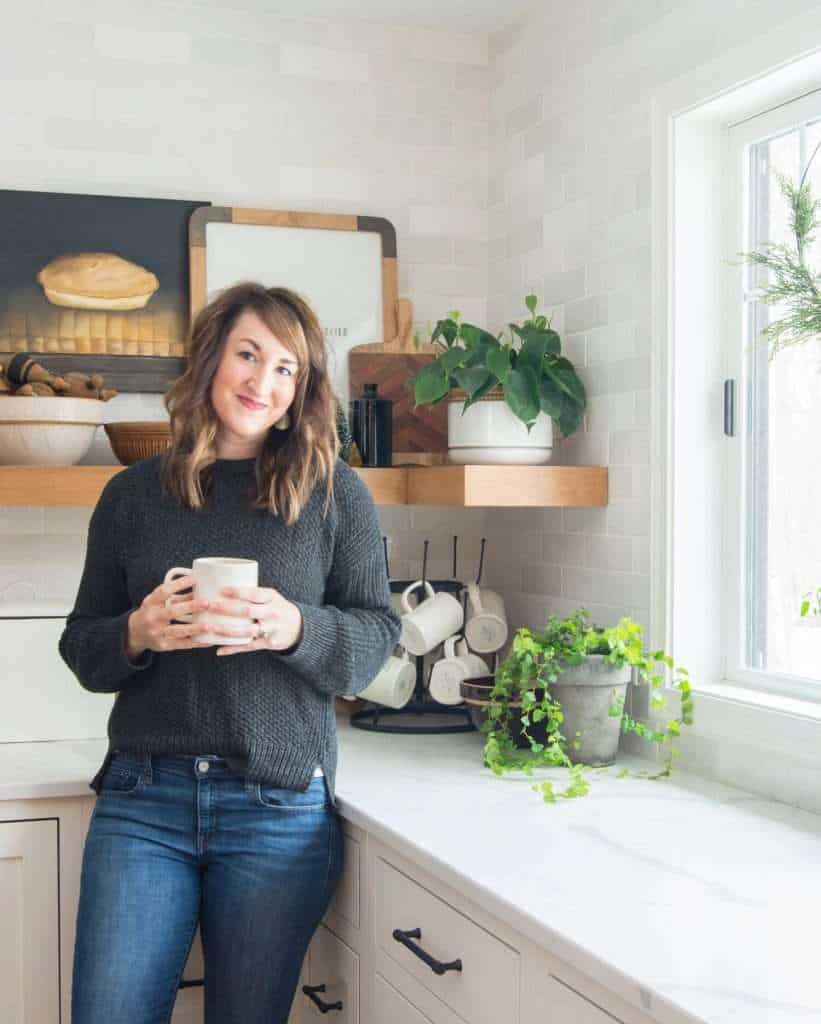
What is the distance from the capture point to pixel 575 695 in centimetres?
231

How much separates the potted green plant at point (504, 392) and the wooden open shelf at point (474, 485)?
0.06m

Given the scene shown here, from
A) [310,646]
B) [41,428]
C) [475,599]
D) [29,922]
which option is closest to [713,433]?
[475,599]

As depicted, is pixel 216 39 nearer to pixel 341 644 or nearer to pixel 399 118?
pixel 399 118

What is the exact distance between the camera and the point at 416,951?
1787 mm

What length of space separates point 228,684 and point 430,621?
34.2 inches

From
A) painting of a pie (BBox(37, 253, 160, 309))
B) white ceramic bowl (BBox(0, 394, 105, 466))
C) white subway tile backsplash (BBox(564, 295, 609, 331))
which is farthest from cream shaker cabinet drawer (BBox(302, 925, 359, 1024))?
painting of a pie (BBox(37, 253, 160, 309))

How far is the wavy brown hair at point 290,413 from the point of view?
6.52ft

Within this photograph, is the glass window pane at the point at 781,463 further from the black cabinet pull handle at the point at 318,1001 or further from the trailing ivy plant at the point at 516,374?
the black cabinet pull handle at the point at 318,1001

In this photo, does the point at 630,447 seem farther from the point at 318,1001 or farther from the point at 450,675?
the point at 318,1001

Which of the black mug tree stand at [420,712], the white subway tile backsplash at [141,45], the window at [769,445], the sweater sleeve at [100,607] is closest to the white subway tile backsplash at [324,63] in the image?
the white subway tile backsplash at [141,45]

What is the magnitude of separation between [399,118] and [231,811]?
6.11 ft

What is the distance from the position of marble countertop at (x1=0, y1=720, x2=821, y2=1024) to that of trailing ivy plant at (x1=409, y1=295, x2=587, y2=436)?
718 millimetres

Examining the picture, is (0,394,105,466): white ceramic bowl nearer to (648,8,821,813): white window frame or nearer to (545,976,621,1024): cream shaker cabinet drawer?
(648,8,821,813): white window frame

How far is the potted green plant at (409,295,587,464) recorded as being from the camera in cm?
254
